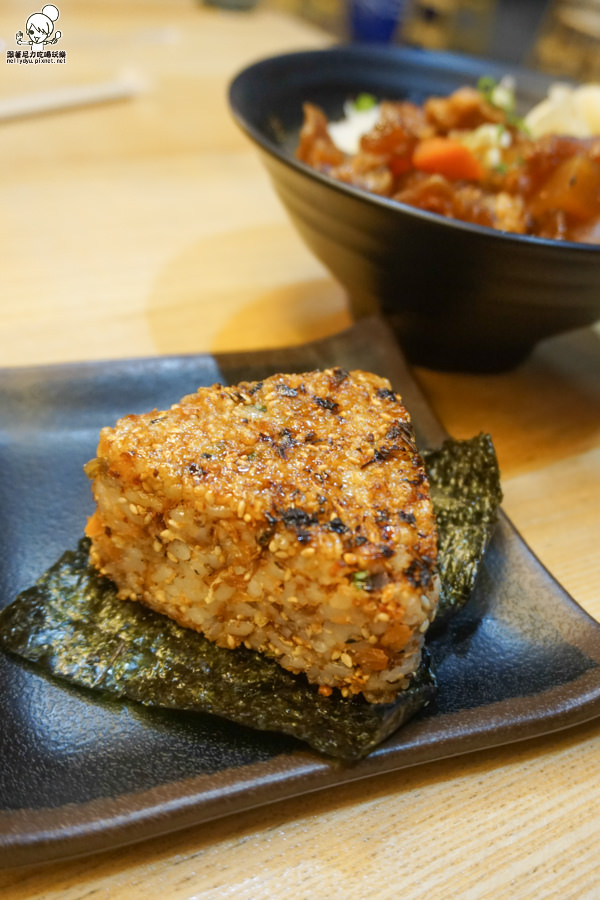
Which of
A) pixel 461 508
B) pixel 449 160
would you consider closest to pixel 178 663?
pixel 461 508

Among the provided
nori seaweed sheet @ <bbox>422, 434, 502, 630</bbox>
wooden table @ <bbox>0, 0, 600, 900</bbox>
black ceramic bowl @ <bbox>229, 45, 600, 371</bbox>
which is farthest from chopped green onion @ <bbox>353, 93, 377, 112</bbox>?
nori seaweed sheet @ <bbox>422, 434, 502, 630</bbox>

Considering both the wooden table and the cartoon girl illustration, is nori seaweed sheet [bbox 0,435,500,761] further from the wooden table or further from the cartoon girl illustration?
the cartoon girl illustration

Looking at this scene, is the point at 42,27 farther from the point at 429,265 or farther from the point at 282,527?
the point at 282,527

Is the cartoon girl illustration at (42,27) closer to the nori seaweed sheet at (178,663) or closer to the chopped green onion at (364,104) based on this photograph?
the chopped green onion at (364,104)

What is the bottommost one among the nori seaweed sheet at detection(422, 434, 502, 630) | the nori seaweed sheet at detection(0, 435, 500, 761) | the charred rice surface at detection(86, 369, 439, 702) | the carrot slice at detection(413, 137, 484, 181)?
the nori seaweed sheet at detection(0, 435, 500, 761)

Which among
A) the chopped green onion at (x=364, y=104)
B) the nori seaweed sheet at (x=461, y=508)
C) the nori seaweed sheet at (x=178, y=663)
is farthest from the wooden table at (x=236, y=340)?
the chopped green onion at (x=364, y=104)

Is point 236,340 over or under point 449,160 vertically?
under

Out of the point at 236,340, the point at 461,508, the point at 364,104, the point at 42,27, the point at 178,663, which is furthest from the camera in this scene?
the point at 42,27

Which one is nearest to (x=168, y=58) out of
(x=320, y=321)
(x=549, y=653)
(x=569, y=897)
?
(x=320, y=321)
